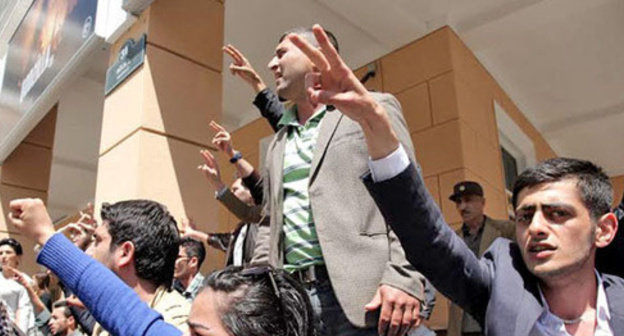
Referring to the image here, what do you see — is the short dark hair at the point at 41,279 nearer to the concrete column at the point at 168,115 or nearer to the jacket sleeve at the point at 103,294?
the concrete column at the point at 168,115

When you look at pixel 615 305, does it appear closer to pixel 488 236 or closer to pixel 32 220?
pixel 32 220

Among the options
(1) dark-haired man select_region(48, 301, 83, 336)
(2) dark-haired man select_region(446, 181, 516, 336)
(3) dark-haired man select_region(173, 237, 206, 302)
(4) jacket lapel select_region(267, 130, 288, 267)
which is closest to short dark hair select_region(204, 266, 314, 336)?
(4) jacket lapel select_region(267, 130, 288, 267)

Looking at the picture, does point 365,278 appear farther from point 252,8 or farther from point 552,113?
point 552,113

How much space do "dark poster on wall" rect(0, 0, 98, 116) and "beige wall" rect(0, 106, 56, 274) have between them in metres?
0.43

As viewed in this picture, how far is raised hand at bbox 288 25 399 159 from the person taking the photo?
3.42ft

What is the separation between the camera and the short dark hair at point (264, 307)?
1.03 metres

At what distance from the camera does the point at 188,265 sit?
124 inches

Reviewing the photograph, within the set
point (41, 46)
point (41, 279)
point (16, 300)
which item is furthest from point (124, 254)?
point (41, 279)

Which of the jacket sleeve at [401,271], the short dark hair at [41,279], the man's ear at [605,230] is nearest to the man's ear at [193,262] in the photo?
the jacket sleeve at [401,271]

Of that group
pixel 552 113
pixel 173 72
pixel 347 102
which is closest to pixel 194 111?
pixel 173 72

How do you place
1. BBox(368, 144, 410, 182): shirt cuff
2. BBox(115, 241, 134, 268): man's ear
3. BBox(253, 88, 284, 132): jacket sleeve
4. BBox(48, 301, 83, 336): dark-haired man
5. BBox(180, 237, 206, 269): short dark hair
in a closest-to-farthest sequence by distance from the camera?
1. BBox(368, 144, 410, 182): shirt cuff
2. BBox(115, 241, 134, 268): man's ear
3. BBox(253, 88, 284, 132): jacket sleeve
4. BBox(180, 237, 206, 269): short dark hair
5. BBox(48, 301, 83, 336): dark-haired man

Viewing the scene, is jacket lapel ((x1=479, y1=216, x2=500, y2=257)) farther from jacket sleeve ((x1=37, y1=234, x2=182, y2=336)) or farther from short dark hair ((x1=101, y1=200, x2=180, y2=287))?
jacket sleeve ((x1=37, y1=234, x2=182, y2=336))

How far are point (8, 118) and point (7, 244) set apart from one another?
5.41 ft

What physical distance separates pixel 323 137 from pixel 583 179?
708 mm
